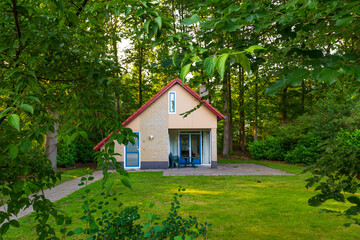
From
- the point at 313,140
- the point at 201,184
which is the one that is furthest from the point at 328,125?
the point at 201,184

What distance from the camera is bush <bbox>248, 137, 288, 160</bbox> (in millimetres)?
15977

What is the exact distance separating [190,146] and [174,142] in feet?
3.69

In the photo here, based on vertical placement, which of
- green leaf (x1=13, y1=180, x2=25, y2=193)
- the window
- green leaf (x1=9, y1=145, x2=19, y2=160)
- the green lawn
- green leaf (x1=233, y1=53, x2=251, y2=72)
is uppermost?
the window

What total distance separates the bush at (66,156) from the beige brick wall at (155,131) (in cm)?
481

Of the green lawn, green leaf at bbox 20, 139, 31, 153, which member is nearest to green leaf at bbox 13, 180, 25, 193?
green leaf at bbox 20, 139, 31, 153

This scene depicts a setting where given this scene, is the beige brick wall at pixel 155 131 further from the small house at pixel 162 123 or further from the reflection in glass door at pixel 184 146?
the reflection in glass door at pixel 184 146

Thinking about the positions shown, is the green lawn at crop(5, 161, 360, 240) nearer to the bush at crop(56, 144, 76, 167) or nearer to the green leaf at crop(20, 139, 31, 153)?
the green leaf at crop(20, 139, 31, 153)

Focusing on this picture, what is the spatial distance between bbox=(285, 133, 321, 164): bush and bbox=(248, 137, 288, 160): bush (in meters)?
1.21

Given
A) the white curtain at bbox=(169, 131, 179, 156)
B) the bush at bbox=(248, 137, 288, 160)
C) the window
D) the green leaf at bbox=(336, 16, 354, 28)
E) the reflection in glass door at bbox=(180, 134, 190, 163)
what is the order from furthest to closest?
1. the bush at bbox=(248, 137, 288, 160)
2. the reflection in glass door at bbox=(180, 134, 190, 163)
3. the white curtain at bbox=(169, 131, 179, 156)
4. the window
5. the green leaf at bbox=(336, 16, 354, 28)

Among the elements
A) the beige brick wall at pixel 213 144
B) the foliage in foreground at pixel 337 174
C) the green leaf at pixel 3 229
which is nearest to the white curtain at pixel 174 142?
the beige brick wall at pixel 213 144

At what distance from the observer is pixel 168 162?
12820mm

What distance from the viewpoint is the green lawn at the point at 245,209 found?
13.4ft

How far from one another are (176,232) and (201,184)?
19.3 ft

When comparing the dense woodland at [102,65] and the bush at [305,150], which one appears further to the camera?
the bush at [305,150]
